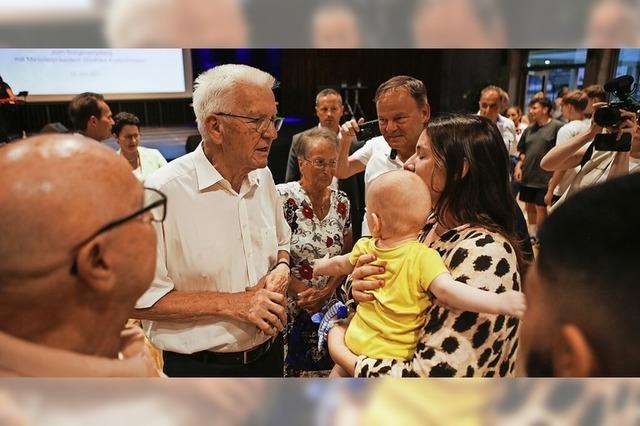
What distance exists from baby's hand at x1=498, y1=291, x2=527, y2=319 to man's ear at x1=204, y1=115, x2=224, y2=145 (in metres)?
0.70

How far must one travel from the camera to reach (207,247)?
103 centimetres

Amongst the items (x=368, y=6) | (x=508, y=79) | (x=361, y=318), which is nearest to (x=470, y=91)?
(x=508, y=79)

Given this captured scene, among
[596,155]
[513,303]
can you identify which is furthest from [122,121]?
[596,155]

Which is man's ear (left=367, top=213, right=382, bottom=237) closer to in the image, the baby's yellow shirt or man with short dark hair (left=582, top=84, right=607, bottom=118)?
the baby's yellow shirt

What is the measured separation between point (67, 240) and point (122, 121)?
1.84ft

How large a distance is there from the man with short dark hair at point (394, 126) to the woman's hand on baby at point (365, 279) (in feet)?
0.40

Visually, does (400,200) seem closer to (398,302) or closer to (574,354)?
(398,302)

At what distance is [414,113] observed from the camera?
3.44ft

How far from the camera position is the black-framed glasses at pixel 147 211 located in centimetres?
56

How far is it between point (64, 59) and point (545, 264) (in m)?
0.92

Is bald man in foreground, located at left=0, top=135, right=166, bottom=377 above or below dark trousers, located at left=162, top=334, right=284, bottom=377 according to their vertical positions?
above

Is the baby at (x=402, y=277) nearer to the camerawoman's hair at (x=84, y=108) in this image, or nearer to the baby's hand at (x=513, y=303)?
the baby's hand at (x=513, y=303)

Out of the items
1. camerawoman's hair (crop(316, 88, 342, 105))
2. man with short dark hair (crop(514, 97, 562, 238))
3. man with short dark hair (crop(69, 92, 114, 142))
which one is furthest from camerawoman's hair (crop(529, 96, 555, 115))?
man with short dark hair (crop(69, 92, 114, 142))

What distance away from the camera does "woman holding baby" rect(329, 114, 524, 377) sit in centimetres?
88
